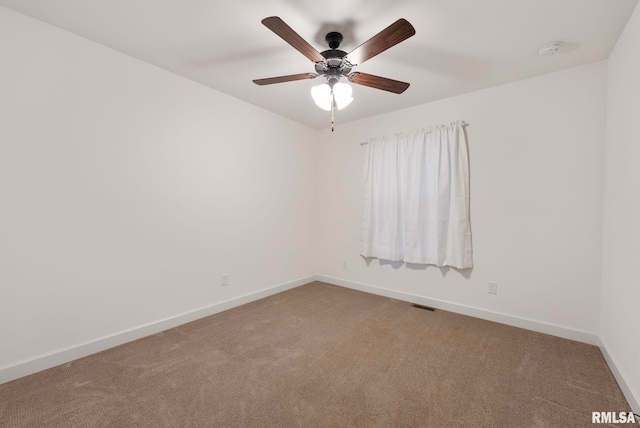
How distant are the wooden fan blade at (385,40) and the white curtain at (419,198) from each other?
179 cm

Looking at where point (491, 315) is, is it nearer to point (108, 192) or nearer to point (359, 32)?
point (359, 32)

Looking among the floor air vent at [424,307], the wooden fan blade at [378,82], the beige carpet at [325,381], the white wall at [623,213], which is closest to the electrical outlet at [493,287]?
the beige carpet at [325,381]

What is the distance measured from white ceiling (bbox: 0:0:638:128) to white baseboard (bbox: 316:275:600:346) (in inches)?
94.6

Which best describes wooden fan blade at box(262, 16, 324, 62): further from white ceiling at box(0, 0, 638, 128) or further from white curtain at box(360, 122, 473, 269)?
white curtain at box(360, 122, 473, 269)

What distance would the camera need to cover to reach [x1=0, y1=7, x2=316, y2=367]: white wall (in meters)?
1.92

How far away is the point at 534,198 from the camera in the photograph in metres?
2.72

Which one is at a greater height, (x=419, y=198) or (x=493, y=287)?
(x=419, y=198)

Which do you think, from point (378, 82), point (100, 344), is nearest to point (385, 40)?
point (378, 82)

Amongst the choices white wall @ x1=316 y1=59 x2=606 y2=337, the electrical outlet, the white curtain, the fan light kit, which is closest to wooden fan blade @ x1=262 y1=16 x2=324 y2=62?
the fan light kit

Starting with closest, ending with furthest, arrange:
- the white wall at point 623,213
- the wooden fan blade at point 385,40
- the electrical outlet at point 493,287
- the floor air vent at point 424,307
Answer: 1. the wooden fan blade at point 385,40
2. the white wall at point 623,213
3. the electrical outlet at point 493,287
4. the floor air vent at point 424,307

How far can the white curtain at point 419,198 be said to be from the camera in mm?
3111

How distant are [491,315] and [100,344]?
3.69 meters

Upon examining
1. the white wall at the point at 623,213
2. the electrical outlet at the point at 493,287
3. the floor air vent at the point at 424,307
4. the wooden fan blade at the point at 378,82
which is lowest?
the floor air vent at the point at 424,307

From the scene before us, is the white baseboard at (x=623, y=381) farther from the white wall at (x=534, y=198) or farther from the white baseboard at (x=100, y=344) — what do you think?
the white baseboard at (x=100, y=344)
